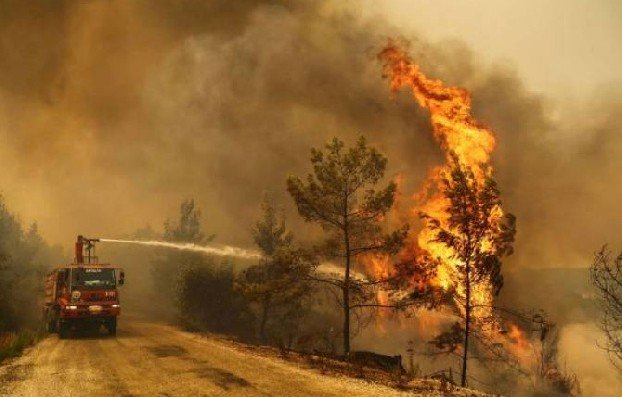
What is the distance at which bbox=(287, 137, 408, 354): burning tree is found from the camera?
2083cm

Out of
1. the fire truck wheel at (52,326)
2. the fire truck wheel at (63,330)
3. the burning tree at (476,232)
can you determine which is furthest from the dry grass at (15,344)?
the burning tree at (476,232)

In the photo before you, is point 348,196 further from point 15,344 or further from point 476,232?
point 15,344

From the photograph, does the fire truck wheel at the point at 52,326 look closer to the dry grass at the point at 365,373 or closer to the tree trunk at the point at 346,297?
the dry grass at the point at 365,373

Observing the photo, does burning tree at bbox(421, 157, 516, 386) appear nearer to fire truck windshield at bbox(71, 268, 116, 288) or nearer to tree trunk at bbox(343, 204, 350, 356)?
tree trunk at bbox(343, 204, 350, 356)

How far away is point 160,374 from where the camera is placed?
1349 centimetres

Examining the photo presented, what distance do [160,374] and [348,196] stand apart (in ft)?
36.8

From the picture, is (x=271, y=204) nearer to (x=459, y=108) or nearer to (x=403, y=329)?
(x=459, y=108)

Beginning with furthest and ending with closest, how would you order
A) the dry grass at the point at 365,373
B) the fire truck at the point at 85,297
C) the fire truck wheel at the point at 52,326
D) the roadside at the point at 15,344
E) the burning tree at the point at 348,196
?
the fire truck wheel at the point at 52,326, the fire truck at the point at 85,297, the burning tree at the point at 348,196, the roadside at the point at 15,344, the dry grass at the point at 365,373

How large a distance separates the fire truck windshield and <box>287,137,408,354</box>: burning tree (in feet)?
33.6

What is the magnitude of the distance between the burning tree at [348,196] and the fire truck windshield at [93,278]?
403 inches

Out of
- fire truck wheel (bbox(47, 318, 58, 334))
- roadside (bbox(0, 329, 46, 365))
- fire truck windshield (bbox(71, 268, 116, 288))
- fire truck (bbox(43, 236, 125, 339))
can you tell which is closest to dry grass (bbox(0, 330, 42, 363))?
roadside (bbox(0, 329, 46, 365))

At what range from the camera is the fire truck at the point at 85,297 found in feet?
72.2

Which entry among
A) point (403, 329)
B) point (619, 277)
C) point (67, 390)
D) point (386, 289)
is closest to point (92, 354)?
point (67, 390)

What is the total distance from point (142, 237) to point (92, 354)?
272ft
